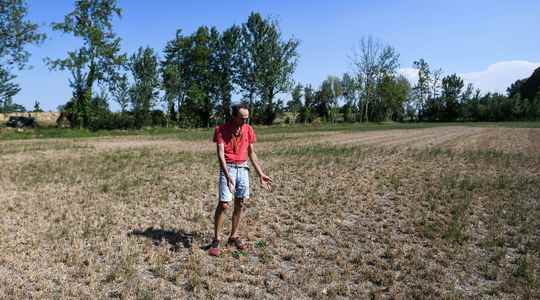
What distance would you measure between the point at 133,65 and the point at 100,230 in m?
50.8

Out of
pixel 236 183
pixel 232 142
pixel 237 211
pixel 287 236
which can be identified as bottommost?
pixel 287 236

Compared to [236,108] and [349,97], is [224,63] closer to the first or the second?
[349,97]

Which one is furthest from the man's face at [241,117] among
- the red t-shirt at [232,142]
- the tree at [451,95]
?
the tree at [451,95]

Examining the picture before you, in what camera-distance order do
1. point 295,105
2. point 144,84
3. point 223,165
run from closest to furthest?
point 223,165, point 144,84, point 295,105

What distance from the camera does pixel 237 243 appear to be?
5.87 metres

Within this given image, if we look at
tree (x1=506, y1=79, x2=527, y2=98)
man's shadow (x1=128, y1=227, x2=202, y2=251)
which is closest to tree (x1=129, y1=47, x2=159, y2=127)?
man's shadow (x1=128, y1=227, x2=202, y2=251)

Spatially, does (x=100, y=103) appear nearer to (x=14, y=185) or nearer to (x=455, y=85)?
(x=14, y=185)

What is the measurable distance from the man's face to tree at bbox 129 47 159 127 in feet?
153

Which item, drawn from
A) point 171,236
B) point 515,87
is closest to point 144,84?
point 171,236

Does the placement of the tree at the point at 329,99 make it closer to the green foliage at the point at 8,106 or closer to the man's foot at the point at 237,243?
the green foliage at the point at 8,106

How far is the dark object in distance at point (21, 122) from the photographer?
39.6 meters

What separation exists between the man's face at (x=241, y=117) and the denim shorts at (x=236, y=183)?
0.58 meters

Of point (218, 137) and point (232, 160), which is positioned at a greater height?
point (218, 137)

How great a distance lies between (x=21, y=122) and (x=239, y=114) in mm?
42826
